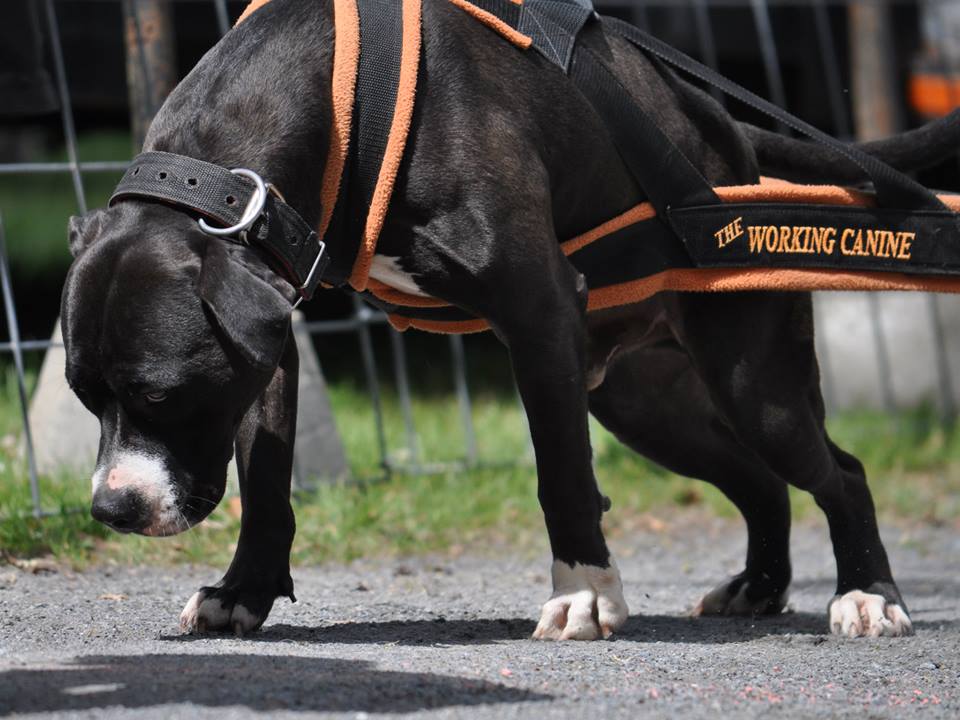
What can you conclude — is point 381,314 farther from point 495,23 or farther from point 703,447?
point 495,23

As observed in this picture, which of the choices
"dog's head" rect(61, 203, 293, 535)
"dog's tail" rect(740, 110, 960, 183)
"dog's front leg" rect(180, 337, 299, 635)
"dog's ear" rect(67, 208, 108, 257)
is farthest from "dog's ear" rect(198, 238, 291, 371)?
"dog's tail" rect(740, 110, 960, 183)

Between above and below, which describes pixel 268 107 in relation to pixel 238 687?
above

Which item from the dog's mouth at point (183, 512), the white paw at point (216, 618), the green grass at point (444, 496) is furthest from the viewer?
the green grass at point (444, 496)

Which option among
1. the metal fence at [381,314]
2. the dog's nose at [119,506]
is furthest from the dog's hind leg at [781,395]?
the metal fence at [381,314]

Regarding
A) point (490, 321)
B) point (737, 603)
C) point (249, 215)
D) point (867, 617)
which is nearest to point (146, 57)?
point (490, 321)

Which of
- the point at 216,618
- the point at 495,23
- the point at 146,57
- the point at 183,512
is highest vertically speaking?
the point at 146,57

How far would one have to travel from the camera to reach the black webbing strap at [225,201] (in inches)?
103

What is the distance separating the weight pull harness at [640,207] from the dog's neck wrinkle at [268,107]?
0.04m

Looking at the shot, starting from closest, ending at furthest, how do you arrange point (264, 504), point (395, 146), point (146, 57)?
point (395, 146) < point (264, 504) < point (146, 57)

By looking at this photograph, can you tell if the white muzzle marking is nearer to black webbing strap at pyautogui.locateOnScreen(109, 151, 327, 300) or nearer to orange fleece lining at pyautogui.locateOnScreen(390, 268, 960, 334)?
black webbing strap at pyautogui.locateOnScreen(109, 151, 327, 300)

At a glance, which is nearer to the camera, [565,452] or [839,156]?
[565,452]

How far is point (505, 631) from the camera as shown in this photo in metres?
3.20

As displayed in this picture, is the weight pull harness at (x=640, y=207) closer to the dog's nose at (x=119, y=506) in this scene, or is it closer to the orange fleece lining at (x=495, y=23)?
the orange fleece lining at (x=495, y=23)

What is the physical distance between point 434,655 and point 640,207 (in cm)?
114
